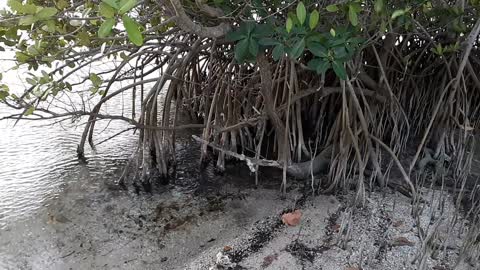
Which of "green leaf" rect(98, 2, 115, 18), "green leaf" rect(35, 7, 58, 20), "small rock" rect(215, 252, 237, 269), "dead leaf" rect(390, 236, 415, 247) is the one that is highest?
"green leaf" rect(35, 7, 58, 20)

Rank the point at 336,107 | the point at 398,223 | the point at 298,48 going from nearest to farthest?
the point at 298,48 < the point at 398,223 < the point at 336,107

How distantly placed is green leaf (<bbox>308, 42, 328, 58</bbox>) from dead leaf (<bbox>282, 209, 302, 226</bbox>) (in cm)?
94

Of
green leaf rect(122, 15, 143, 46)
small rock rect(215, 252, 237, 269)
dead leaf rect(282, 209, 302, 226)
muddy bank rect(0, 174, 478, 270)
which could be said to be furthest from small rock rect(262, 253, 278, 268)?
green leaf rect(122, 15, 143, 46)

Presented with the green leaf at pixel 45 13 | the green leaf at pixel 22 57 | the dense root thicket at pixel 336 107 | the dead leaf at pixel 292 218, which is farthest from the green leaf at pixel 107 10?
the dead leaf at pixel 292 218

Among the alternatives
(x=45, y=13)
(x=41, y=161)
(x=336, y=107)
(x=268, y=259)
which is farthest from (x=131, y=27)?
(x=41, y=161)

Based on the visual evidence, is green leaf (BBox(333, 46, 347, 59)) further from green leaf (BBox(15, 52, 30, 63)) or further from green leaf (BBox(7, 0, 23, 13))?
green leaf (BBox(15, 52, 30, 63))

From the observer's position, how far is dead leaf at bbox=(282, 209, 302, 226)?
2.46 meters

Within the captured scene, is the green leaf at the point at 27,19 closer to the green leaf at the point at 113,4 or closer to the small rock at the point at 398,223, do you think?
the green leaf at the point at 113,4

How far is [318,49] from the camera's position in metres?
1.85

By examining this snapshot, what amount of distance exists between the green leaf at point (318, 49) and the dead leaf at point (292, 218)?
94 cm

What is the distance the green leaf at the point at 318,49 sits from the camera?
185 centimetres

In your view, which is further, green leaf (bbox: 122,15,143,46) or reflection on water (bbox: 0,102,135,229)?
reflection on water (bbox: 0,102,135,229)

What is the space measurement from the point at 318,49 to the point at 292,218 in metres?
0.98

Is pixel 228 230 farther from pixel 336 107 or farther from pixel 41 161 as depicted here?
pixel 41 161
